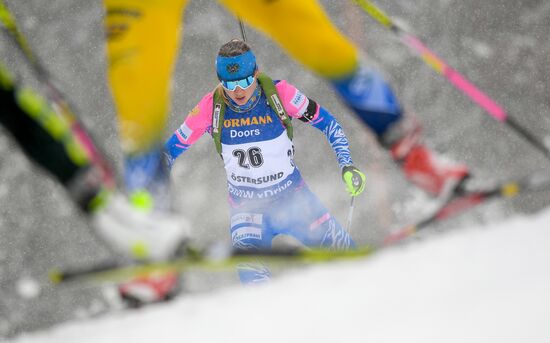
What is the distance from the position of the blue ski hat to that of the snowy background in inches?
159

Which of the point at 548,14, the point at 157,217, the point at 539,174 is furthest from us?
the point at 548,14

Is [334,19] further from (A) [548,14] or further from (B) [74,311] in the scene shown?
(B) [74,311]

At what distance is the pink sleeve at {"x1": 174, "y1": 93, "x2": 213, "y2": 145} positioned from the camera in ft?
13.0

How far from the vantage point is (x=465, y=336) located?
2.05 m

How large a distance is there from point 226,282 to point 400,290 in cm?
621

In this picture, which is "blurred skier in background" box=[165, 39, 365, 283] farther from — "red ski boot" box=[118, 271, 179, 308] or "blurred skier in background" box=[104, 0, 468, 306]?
"blurred skier in background" box=[104, 0, 468, 306]

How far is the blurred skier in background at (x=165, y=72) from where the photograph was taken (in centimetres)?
206

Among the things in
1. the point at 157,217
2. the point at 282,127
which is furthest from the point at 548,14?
the point at 157,217

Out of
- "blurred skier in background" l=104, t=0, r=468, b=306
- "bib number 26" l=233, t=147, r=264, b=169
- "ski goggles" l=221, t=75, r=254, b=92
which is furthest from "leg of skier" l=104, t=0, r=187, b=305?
"bib number 26" l=233, t=147, r=264, b=169

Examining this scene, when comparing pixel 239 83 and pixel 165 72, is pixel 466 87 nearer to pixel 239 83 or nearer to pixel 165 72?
pixel 239 83

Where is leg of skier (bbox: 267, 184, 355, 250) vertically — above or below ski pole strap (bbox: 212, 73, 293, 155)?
below

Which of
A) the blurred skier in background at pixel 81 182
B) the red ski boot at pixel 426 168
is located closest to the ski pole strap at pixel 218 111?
the red ski boot at pixel 426 168

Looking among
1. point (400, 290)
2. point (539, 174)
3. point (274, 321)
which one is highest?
point (539, 174)

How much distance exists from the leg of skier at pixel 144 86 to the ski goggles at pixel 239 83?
153 cm
